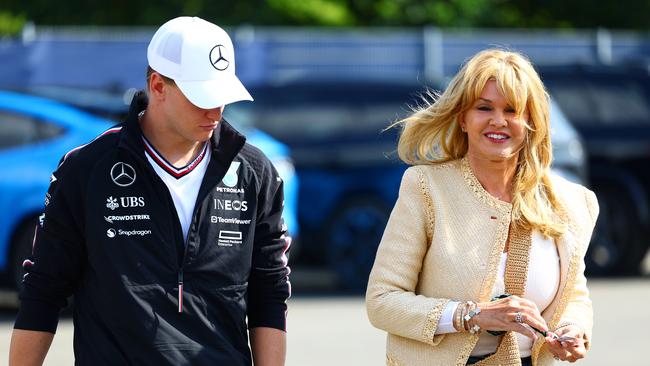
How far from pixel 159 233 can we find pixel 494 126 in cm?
105

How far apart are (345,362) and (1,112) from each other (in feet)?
12.5

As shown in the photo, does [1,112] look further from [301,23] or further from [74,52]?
[301,23]

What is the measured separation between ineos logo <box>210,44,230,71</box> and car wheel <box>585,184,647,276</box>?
1030 cm

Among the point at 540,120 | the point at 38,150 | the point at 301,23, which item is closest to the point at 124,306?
the point at 540,120

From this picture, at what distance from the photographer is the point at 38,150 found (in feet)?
35.1

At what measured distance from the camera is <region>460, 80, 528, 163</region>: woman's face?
4098 mm

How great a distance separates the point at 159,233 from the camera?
12.4ft

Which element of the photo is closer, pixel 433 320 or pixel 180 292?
pixel 180 292

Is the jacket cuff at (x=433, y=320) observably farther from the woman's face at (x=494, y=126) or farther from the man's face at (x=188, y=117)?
the man's face at (x=188, y=117)

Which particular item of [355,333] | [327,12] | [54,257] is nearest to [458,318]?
[54,257]

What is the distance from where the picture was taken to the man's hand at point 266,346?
402cm

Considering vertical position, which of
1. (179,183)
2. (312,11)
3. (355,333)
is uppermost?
(312,11)

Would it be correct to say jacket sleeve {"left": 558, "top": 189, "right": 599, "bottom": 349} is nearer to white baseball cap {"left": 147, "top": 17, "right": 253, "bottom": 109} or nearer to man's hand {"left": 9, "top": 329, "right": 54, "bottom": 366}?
→ white baseball cap {"left": 147, "top": 17, "right": 253, "bottom": 109}

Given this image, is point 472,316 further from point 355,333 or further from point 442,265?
point 355,333
